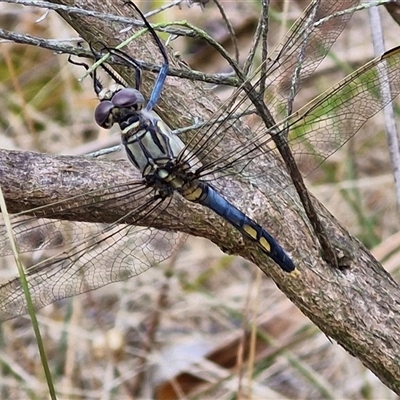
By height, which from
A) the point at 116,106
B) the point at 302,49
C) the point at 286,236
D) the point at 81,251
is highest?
the point at 116,106

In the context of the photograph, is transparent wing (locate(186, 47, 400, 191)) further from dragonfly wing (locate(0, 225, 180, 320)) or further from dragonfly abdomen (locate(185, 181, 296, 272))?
dragonfly wing (locate(0, 225, 180, 320))

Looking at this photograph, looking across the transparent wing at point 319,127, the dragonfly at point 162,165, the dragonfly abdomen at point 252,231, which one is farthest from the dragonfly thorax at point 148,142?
the dragonfly abdomen at point 252,231

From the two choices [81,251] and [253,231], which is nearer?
[253,231]

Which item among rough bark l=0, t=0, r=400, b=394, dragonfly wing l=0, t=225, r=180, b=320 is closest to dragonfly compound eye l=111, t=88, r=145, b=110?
rough bark l=0, t=0, r=400, b=394

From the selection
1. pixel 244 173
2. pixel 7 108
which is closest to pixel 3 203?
pixel 244 173

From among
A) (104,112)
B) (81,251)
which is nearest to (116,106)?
(104,112)

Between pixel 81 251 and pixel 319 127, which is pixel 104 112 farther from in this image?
pixel 319 127
